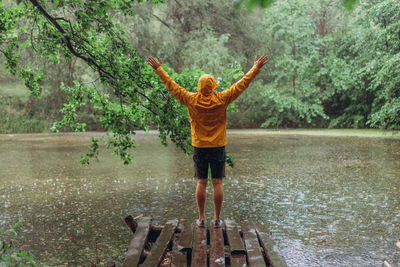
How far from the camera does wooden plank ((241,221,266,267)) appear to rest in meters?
3.68

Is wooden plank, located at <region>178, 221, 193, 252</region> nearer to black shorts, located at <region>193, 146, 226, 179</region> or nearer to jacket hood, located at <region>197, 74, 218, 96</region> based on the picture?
black shorts, located at <region>193, 146, 226, 179</region>

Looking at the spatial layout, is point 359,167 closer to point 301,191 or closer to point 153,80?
point 301,191

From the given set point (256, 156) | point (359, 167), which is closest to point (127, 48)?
point (359, 167)

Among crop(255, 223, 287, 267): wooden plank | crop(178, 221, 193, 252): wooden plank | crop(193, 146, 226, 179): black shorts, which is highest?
crop(193, 146, 226, 179): black shorts

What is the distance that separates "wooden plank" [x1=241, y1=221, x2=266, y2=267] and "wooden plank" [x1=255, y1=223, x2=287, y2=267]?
0.06 m

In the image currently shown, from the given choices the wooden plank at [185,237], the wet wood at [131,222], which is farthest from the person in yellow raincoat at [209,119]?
the wet wood at [131,222]

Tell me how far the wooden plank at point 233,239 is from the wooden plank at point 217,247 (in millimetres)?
78

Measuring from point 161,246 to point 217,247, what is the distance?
0.57m

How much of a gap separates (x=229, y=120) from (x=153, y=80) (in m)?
23.3

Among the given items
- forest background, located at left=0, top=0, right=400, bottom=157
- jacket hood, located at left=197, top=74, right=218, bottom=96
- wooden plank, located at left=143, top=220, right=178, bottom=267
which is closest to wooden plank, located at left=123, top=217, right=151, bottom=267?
wooden plank, located at left=143, top=220, right=178, bottom=267

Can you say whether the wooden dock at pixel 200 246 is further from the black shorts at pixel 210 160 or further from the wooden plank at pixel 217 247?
the black shorts at pixel 210 160

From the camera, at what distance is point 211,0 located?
94.3 ft

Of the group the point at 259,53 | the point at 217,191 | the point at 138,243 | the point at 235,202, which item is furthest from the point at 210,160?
the point at 259,53

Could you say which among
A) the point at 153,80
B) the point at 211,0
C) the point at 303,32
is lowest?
the point at 153,80
